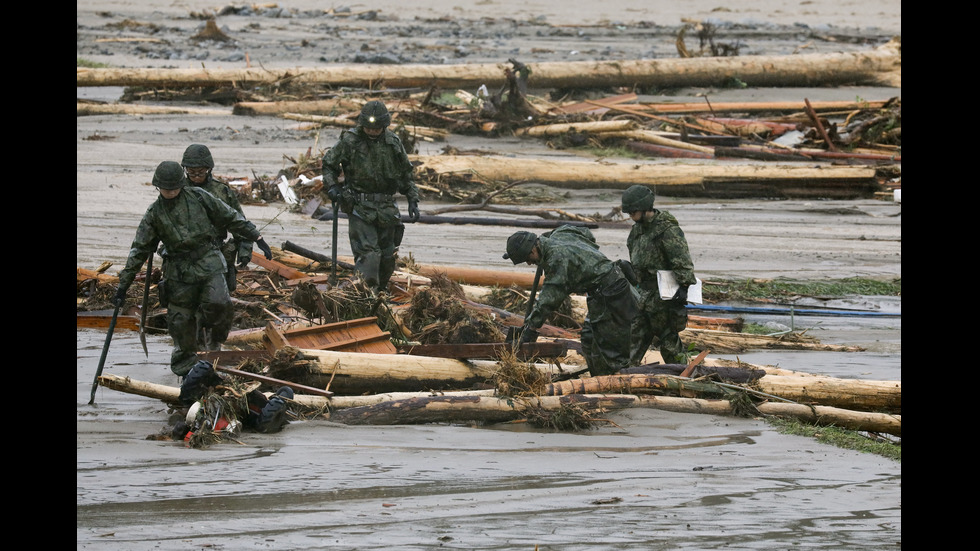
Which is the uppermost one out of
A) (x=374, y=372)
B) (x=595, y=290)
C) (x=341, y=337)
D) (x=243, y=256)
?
(x=243, y=256)

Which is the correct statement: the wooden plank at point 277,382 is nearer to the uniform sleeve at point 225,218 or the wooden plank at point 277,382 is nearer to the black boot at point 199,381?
the black boot at point 199,381

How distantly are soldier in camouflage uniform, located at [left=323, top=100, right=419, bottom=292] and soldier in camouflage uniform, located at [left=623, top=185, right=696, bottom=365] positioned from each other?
2.61 metres

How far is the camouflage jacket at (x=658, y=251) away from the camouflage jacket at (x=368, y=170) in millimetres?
2557

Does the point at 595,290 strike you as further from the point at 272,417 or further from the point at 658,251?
the point at 272,417

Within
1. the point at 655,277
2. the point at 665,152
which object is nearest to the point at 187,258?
the point at 655,277

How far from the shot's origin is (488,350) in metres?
8.29

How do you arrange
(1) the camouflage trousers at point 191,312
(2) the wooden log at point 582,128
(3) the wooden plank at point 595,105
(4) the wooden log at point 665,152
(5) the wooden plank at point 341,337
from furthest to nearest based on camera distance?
(3) the wooden plank at point 595,105 < (2) the wooden log at point 582,128 < (4) the wooden log at point 665,152 < (5) the wooden plank at point 341,337 < (1) the camouflage trousers at point 191,312

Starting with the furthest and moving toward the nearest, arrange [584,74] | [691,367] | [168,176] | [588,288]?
[584,74] < [588,288] < [691,367] < [168,176]

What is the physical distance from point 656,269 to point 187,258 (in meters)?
3.48

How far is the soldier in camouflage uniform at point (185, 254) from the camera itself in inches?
314

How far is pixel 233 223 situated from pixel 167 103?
624 inches

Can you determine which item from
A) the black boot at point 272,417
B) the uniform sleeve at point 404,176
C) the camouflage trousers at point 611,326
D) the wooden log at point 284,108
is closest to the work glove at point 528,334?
the camouflage trousers at point 611,326

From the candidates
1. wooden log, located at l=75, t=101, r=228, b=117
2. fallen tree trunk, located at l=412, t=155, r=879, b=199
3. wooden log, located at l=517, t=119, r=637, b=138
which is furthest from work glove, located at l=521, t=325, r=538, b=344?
wooden log, located at l=75, t=101, r=228, b=117
